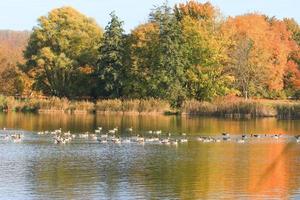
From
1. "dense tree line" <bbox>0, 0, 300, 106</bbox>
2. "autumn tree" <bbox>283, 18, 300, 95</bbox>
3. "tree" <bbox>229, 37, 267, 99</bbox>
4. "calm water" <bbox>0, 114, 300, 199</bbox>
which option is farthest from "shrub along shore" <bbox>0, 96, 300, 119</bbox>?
"calm water" <bbox>0, 114, 300, 199</bbox>

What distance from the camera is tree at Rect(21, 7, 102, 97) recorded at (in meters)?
77.6

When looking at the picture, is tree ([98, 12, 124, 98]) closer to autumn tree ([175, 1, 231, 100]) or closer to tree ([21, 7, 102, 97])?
tree ([21, 7, 102, 97])

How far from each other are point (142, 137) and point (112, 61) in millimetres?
31816

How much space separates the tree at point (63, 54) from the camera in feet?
254

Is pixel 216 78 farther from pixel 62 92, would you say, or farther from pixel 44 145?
pixel 44 145

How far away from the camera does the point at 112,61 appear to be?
238 ft

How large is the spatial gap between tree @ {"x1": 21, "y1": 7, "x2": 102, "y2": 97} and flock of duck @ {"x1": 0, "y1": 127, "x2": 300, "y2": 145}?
105 feet

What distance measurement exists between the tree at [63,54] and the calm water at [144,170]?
1251 inches

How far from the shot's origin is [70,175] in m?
26.2

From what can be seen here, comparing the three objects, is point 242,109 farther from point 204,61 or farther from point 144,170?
point 144,170

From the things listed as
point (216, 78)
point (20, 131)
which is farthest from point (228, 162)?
point (216, 78)

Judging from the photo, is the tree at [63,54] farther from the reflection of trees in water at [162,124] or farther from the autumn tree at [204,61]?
the reflection of trees in water at [162,124]

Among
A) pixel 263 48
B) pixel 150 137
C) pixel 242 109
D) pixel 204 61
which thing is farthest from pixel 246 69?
pixel 150 137

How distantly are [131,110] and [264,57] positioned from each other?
16.8 m
